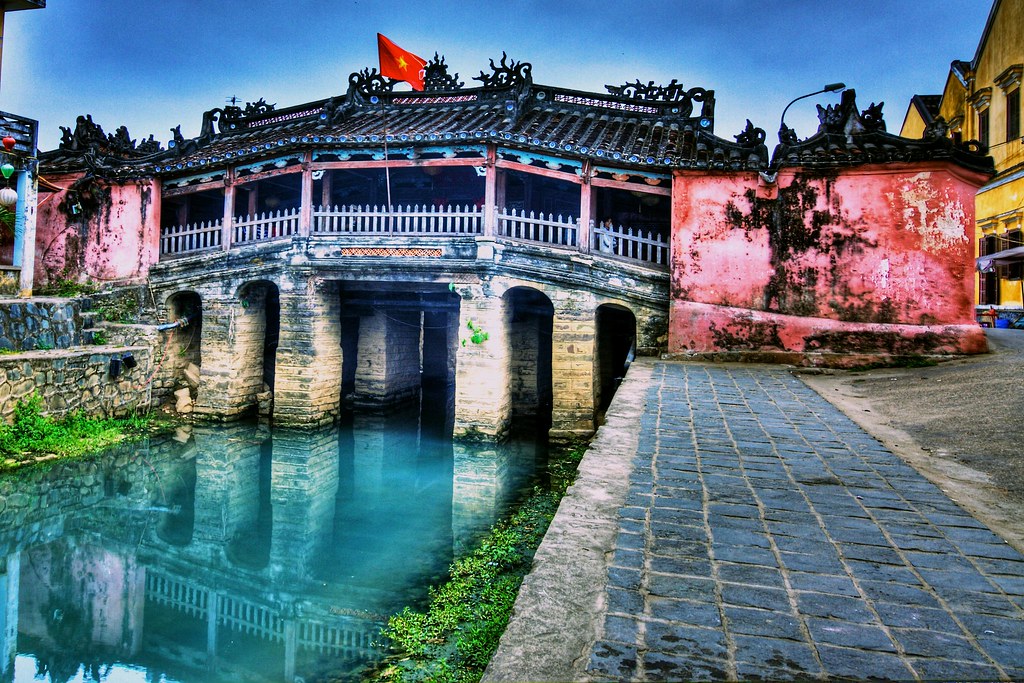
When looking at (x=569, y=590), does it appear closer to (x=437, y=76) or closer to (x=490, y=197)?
(x=490, y=197)

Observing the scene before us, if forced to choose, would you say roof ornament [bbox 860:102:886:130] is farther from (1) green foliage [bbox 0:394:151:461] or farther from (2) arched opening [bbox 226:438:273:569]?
(1) green foliage [bbox 0:394:151:461]

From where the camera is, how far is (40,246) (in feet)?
52.8

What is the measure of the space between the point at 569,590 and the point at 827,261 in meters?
10.4

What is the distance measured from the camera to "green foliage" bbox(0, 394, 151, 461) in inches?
420

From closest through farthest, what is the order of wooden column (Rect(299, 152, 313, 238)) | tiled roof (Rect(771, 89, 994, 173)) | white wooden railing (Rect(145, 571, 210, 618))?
white wooden railing (Rect(145, 571, 210, 618)), tiled roof (Rect(771, 89, 994, 173)), wooden column (Rect(299, 152, 313, 238))

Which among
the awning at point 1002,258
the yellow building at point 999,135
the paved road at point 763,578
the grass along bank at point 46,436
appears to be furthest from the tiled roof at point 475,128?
the yellow building at point 999,135

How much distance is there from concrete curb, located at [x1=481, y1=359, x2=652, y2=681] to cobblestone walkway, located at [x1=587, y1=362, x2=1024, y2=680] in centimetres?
8

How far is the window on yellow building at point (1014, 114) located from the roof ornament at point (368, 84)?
62.8ft

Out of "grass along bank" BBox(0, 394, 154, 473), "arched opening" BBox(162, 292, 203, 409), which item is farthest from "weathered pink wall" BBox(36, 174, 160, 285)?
"grass along bank" BBox(0, 394, 154, 473)

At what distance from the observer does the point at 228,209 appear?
14594 millimetres

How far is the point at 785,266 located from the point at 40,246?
58.5 ft

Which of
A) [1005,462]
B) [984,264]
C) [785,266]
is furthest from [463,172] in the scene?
[984,264]

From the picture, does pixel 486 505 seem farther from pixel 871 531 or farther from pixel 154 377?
pixel 154 377

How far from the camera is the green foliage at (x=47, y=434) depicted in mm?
10664
